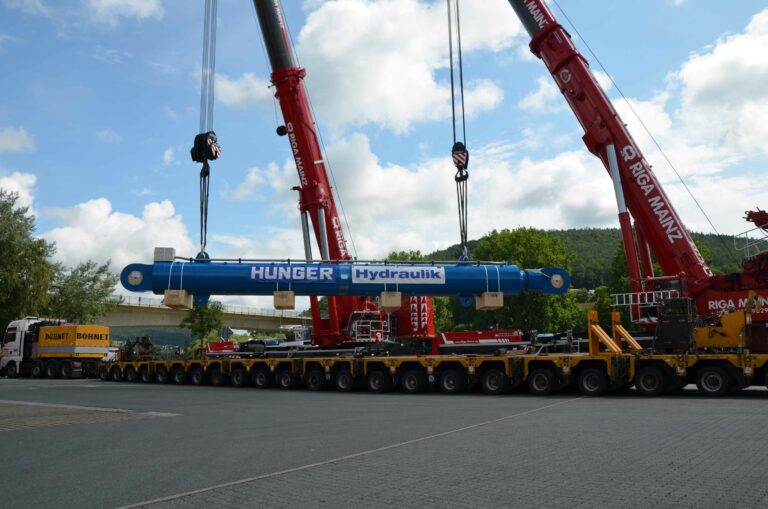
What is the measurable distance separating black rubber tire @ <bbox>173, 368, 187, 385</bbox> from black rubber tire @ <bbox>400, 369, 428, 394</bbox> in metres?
11.2

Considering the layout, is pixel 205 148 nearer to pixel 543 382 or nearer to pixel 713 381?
pixel 543 382

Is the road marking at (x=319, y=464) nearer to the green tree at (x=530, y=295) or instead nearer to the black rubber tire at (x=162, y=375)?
the black rubber tire at (x=162, y=375)

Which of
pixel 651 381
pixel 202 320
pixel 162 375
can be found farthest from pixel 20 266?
pixel 651 381

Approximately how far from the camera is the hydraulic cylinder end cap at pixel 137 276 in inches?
810

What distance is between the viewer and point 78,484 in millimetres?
7062


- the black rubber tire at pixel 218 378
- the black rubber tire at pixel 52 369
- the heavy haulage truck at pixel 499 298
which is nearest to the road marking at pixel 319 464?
the heavy haulage truck at pixel 499 298

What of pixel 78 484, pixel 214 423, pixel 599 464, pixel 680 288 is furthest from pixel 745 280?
pixel 78 484

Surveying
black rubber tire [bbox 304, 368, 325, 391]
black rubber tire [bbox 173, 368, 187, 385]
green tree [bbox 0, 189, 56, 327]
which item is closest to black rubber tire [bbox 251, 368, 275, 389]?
black rubber tire [bbox 304, 368, 325, 391]

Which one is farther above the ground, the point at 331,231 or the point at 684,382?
the point at 331,231

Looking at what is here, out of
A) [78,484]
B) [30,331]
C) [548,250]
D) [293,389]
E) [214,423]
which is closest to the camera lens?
[78,484]

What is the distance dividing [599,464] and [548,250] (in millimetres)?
51638

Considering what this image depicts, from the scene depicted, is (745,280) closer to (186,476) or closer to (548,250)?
(186,476)

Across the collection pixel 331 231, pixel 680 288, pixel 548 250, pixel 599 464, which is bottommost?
pixel 599 464

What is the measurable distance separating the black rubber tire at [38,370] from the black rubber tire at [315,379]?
2185cm
